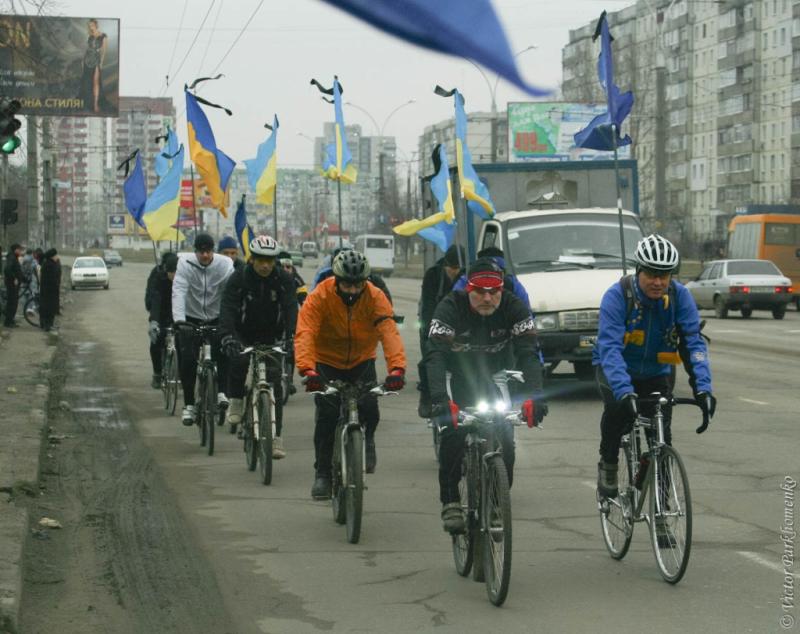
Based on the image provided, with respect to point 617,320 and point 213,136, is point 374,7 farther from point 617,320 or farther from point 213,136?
point 213,136

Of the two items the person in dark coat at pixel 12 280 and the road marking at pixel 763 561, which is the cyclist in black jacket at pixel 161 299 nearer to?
the road marking at pixel 763 561

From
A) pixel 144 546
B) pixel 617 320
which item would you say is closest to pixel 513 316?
pixel 617 320

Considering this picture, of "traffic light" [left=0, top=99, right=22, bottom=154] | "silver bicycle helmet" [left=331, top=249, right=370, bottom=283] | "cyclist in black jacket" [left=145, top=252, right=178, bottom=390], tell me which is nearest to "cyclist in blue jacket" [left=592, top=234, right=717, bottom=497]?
"silver bicycle helmet" [left=331, top=249, right=370, bottom=283]

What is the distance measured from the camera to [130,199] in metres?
23.2

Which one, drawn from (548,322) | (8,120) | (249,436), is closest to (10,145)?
(8,120)

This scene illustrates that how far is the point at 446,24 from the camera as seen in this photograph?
2482 millimetres

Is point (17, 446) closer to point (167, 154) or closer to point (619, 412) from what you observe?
point (619, 412)

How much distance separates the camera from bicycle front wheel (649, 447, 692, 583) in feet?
22.6

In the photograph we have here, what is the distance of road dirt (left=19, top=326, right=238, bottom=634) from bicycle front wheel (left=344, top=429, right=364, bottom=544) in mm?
878

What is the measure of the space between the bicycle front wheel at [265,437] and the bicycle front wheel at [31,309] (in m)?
23.8

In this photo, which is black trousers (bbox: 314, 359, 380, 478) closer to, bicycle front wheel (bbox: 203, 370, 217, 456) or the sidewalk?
the sidewalk

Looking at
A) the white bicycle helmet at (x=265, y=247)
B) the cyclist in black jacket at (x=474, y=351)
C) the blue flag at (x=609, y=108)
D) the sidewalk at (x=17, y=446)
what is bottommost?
the sidewalk at (x=17, y=446)

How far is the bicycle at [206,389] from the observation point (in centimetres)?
1252

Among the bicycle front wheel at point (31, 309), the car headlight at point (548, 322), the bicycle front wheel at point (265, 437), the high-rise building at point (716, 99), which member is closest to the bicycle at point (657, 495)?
the bicycle front wheel at point (265, 437)
